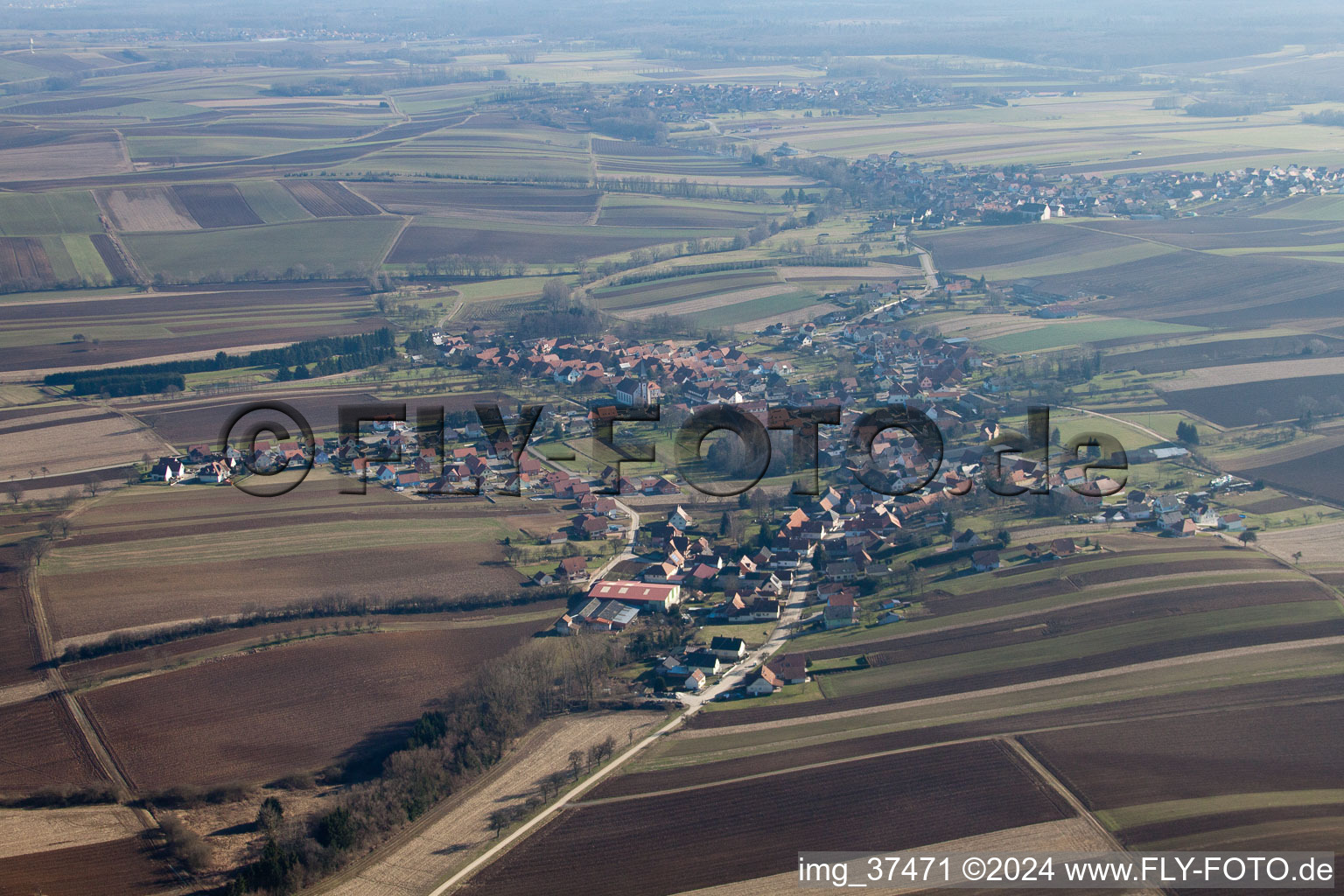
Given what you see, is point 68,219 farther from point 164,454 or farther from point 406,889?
Result: point 406,889

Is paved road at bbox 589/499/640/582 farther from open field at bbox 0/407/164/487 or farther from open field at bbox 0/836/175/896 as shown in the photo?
open field at bbox 0/407/164/487

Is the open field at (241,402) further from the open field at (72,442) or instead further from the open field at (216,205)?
the open field at (216,205)

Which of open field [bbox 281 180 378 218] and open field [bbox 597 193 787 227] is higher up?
open field [bbox 281 180 378 218]

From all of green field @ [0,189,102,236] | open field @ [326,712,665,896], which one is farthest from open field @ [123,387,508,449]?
green field @ [0,189,102,236]

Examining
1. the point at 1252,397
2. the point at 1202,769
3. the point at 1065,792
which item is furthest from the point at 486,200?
the point at 1202,769

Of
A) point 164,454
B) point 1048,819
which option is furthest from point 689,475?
point 1048,819

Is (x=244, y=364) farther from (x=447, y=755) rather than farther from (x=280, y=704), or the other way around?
(x=447, y=755)

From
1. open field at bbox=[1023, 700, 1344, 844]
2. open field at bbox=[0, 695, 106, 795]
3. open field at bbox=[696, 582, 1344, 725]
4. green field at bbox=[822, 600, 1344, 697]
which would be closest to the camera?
open field at bbox=[1023, 700, 1344, 844]
